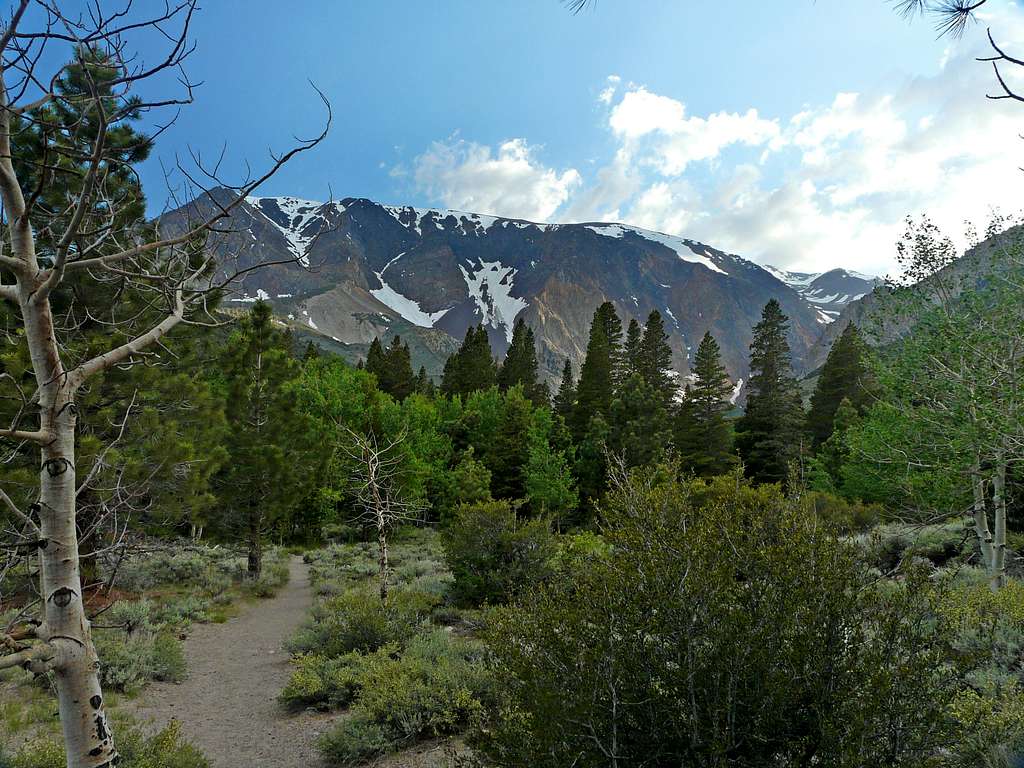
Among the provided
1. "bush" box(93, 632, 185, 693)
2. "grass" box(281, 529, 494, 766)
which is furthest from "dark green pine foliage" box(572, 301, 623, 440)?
"bush" box(93, 632, 185, 693)

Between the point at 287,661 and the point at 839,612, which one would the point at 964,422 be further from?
the point at 287,661

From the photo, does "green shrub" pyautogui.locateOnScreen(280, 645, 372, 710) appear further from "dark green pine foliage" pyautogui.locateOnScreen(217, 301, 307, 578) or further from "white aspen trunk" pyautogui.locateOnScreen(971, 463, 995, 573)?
"white aspen trunk" pyautogui.locateOnScreen(971, 463, 995, 573)

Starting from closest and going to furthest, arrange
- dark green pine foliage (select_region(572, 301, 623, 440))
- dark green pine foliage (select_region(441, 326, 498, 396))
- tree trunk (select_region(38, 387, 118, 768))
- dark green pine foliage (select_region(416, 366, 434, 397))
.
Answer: tree trunk (select_region(38, 387, 118, 768)) < dark green pine foliage (select_region(572, 301, 623, 440)) < dark green pine foliage (select_region(441, 326, 498, 396)) < dark green pine foliage (select_region(416, 366, 434, 397))

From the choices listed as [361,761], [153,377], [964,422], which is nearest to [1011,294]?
[964,422]

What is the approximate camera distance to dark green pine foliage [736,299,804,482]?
3317cm

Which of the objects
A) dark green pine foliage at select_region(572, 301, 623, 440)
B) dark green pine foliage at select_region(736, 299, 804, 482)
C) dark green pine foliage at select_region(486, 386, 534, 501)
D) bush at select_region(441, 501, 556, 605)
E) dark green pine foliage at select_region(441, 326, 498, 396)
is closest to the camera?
bush at select_region(441, 501, 556, 605)

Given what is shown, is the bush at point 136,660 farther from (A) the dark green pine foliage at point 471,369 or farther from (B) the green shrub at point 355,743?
(A) the dark green pine foliage at point 471,369

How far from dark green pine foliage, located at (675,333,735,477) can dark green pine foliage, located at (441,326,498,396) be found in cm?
1654

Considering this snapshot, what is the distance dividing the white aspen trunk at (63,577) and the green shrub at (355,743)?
4240 millimetres

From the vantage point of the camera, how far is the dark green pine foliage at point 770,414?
109 feet

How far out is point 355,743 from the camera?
5770 millimetres

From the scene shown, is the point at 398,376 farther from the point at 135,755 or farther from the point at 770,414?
the point at 135,755

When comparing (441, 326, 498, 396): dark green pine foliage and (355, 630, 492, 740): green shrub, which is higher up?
(441, 326, 498, 396): dark green pine foliage

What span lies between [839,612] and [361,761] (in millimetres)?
5368
